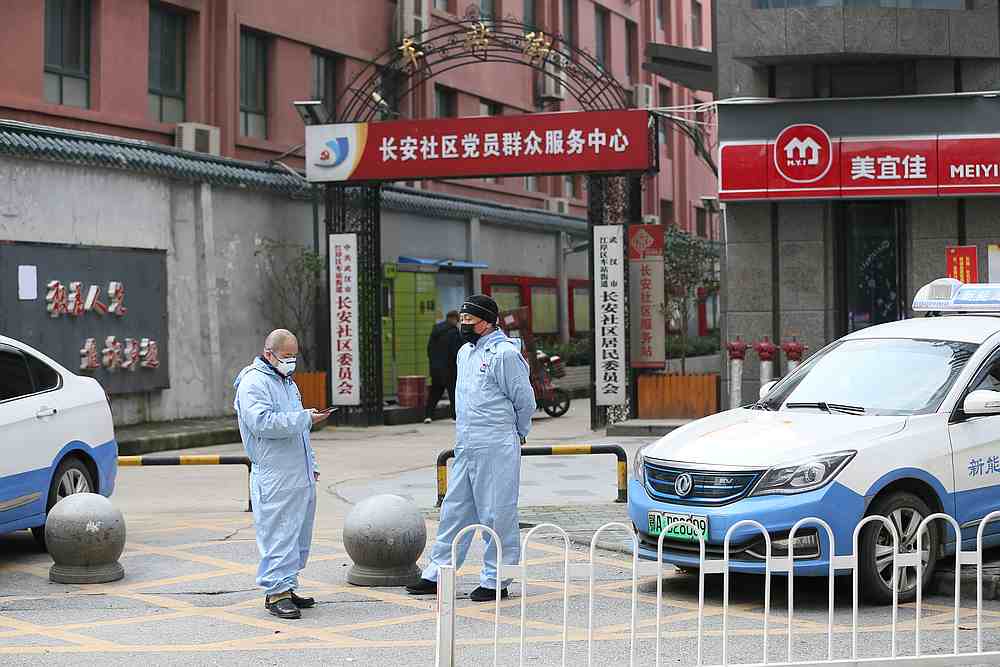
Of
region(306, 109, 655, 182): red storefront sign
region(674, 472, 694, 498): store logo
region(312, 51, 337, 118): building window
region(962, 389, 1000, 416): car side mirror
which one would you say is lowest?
region(674, 472, 694, 498): store logo

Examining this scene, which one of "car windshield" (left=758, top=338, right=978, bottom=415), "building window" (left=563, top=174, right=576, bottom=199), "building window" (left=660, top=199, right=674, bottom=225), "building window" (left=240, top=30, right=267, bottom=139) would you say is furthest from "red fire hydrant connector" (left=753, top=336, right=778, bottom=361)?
"building window" (left=660, top=199, right=674, bottom=225)

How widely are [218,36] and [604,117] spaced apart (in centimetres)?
734

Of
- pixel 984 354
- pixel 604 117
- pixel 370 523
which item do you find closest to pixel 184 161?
pixel 604 117

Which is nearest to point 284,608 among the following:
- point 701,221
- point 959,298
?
point 959,298

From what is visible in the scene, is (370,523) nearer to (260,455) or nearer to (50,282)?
(260,455)

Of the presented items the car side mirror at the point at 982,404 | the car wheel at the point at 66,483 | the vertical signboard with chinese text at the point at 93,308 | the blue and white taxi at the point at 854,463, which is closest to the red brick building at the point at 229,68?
the vertical signboard with chinese text at the point at 93,308

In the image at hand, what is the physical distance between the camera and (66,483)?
11.2 metres

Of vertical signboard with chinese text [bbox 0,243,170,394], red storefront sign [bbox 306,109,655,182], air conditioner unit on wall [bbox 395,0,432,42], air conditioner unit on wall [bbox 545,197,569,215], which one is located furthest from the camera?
air conditioner unit on wall [bbox 545,197,569,215]

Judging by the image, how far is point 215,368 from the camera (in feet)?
76.6

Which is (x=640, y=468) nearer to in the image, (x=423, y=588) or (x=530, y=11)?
(x=423, y=588)

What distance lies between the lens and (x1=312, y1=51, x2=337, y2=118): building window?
2872 centimetres

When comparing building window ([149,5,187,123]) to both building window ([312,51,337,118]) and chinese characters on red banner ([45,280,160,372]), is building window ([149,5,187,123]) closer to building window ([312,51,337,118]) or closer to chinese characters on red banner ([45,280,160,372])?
building window ([312,51,337,118])

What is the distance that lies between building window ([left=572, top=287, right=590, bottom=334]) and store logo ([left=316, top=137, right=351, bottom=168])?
1417 cm

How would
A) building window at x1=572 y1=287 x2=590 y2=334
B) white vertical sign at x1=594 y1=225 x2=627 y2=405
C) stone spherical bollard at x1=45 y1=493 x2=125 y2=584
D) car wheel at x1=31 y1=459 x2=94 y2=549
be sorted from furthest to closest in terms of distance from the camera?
building window at x1=572 y1=287 x2=590 y2=334 → white vertical sign at x1=594 y1=225 x2=627 y2=405 → car wheel at x1=31 y1=459 x2=94 y2=549 → stone spherical bollard at x1=45 y1=493 x2=125 y2=584
